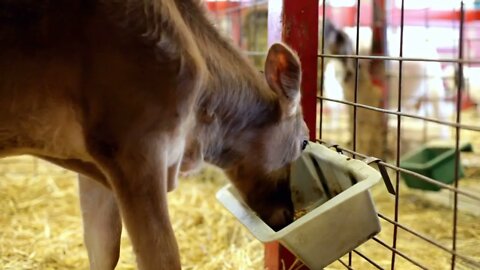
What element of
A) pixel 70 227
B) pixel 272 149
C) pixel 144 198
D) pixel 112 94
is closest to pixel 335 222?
pixel 272 149

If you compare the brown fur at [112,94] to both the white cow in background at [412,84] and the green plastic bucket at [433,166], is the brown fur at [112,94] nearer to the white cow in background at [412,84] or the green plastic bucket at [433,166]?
the green plastic bucket at [433,166]

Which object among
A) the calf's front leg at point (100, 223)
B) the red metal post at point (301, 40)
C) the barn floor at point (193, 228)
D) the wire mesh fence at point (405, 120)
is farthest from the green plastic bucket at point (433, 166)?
the calf's front leg at point (100, 223)

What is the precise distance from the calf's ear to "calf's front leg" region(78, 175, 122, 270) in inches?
26.8

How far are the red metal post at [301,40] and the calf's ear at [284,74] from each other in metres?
0.35

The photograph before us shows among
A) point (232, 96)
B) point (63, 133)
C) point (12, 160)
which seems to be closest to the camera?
point (63, 133)

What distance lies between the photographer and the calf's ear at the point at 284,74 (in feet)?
6.75

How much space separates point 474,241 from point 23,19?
237 cm

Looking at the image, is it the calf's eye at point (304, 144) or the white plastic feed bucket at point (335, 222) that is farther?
the calf's eye at point (304, 144)

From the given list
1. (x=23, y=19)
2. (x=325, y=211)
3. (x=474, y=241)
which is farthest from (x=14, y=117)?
(x=474, y=241)

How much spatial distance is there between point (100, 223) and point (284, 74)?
82 cm

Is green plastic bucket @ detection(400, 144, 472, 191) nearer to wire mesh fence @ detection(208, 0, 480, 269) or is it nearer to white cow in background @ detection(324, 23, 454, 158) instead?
wire mesh fence @ detection(208, 0, 480, 269)

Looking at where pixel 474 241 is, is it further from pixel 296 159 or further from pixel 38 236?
pixel 38 236

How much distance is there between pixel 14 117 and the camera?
176 centimetres

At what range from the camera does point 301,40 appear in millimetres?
2494
